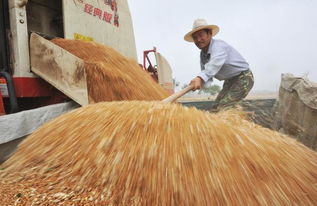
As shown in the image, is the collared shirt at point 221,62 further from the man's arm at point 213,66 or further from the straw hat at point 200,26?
the straw hat at point 200,26

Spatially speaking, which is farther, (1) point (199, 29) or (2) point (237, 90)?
(2) point (237, 90)

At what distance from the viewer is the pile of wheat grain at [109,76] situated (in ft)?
8.12

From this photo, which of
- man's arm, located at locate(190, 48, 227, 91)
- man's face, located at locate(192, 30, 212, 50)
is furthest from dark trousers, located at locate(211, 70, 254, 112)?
man's face, located at locate(192, 30, 212, 50)

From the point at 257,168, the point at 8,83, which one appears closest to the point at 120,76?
the point at 8,83

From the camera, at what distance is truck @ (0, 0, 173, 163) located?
2.27m

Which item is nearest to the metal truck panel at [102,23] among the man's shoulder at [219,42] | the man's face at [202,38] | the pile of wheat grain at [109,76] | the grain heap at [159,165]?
the pile of wheat grain at [109,76]

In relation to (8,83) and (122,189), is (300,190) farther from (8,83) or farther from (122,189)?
(8,83)

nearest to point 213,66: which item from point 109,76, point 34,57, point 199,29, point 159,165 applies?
point 199,29

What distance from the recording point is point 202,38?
11.0 ft

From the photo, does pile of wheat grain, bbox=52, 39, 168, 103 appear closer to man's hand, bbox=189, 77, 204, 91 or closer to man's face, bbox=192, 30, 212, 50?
man's hand, bbox=189, 77, 204, 91

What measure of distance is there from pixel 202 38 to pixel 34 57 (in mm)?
1916

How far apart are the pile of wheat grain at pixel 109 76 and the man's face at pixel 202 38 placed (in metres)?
0.87

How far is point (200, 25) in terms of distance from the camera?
3258 mm

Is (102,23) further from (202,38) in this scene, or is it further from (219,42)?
(219,42)
